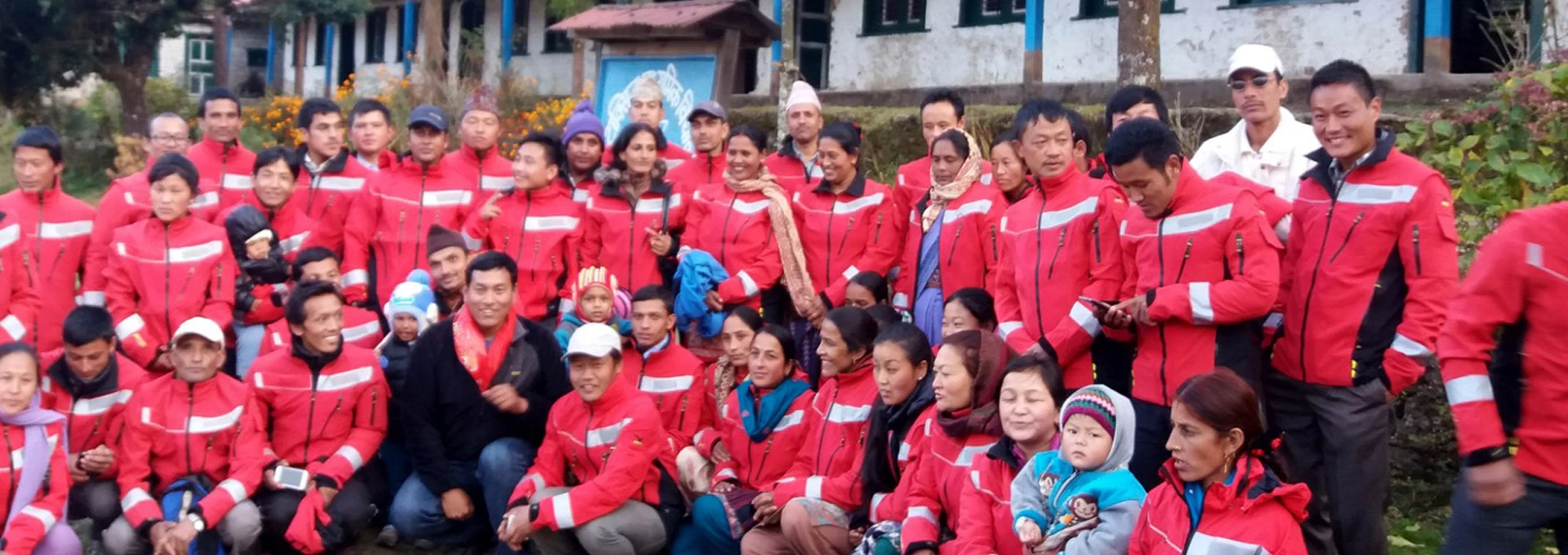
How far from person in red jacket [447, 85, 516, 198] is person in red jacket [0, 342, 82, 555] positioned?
2.18m

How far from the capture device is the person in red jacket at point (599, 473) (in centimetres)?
566

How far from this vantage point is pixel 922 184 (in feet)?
21.8

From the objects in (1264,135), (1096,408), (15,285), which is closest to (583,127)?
(15,285)

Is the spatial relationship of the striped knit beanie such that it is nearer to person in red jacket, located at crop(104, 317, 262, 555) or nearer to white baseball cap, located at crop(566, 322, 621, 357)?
white baseball cap, located at crop(566, 322, 621, 357)

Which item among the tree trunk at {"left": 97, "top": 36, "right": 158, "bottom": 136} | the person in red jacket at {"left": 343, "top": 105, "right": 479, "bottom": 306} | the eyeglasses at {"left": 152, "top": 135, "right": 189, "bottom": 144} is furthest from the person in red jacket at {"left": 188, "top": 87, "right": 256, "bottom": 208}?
the tree trunk at {"left": 97, "top": 36, "right": 158, "bottom": 136}

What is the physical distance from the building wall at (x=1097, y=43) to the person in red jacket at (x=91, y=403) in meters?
9.91

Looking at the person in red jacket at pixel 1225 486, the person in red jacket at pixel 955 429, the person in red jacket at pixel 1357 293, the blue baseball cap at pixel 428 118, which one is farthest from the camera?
the blue baseball cap at pixel 428 118

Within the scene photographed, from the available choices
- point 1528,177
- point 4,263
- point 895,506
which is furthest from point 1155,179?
point 4,263

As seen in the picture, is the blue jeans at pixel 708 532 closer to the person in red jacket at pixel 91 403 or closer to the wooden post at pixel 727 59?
the person in red jacket at pixel 91 403

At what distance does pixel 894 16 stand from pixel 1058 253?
41.0ft

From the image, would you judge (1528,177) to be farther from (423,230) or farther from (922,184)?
(423,230)

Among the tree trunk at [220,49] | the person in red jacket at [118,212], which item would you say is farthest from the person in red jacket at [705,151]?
the tree trunk at [220,49]

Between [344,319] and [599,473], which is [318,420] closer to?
[344,319]

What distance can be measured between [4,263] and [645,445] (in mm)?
3271
